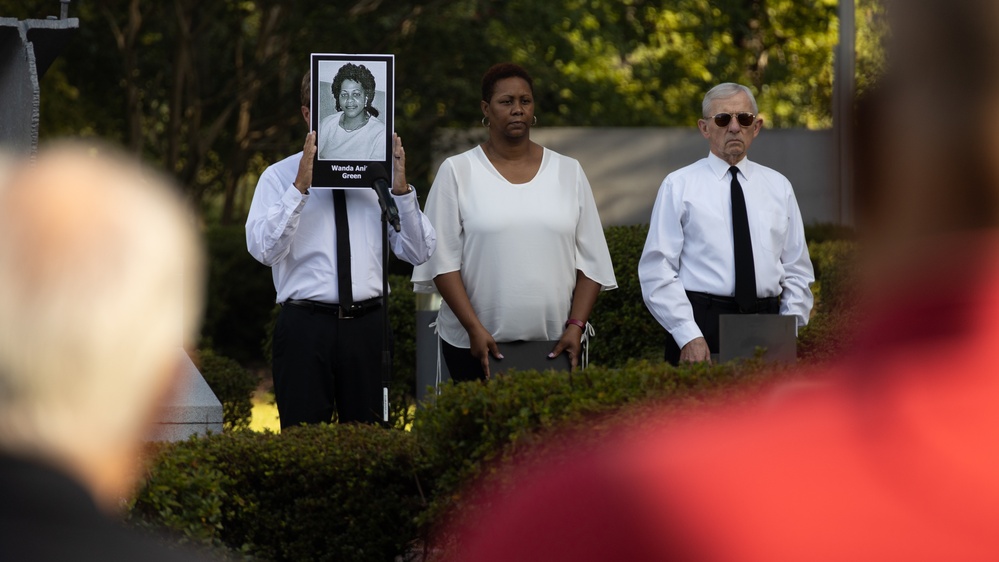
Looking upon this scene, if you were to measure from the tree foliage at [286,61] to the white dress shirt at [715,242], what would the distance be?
9999 millimetres

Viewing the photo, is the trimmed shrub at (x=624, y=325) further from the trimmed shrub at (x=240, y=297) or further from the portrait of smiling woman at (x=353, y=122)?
the trimmed shrub at (x=240, y=297)

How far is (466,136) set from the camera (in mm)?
17906

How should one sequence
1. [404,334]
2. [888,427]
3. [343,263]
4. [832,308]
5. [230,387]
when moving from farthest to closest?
[230,387] → [404,334] → [343,263] → [832,308] → [888,427]

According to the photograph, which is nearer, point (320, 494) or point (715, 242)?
point (320, 494)

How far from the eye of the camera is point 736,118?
601 centimetres

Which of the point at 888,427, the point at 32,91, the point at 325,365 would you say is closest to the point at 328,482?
the point at 325,365

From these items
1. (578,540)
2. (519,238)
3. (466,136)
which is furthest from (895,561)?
(466,136)

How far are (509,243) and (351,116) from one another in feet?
2.86

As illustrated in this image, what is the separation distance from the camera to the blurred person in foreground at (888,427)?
0.97 m

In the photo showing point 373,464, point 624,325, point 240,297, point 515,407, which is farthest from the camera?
point 240,297

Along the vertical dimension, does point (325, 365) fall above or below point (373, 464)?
above

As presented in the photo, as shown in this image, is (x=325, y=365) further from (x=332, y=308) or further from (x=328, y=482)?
(x=328, y=482)

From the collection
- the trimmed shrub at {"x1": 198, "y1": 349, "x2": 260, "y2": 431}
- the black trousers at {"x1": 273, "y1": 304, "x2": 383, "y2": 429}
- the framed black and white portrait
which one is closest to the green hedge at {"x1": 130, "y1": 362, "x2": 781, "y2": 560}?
the black trousers at {"x1": 273, "y1": 304, "x2": 383, "y2": 429}

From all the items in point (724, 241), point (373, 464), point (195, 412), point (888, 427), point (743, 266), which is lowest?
point (373, 464)
